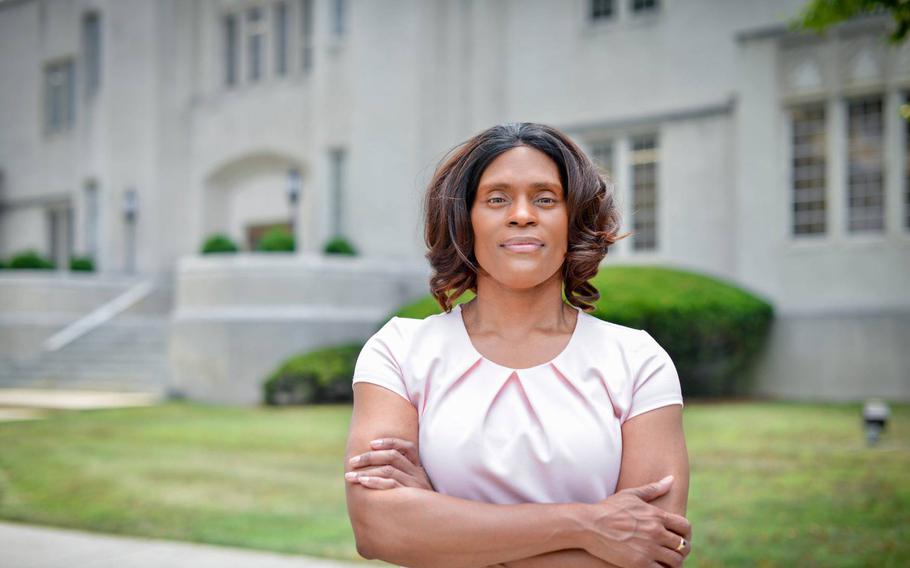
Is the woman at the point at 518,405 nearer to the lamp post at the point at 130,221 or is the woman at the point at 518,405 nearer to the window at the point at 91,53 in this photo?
the lamp post at the point at 130,221

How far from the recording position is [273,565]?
198 inches

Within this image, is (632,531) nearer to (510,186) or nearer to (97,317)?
(510,186)

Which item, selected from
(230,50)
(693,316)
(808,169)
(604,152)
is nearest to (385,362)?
(693,316)

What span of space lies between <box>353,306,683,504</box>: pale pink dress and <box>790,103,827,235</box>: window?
13308 millimetres

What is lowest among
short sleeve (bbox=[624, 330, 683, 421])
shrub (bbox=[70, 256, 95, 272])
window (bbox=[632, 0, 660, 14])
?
short sleeve (bbox=[624, 330, 683, 421])

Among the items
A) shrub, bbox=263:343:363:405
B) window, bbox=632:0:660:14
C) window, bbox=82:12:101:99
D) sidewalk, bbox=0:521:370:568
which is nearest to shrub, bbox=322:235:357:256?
shrub, bbox=263:343:363:405

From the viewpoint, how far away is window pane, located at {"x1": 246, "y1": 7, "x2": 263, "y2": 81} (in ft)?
72.2

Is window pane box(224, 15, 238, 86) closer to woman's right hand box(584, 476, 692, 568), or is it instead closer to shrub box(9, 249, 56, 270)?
shrub box(9, 249, 56, 270)

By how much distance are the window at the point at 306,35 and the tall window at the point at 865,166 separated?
12.1m

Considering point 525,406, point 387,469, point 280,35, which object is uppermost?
point 280,35

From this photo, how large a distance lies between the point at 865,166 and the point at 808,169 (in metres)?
0.84

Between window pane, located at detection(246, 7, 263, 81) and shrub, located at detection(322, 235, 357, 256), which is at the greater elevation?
window pane, located at detection(246, 7, 263, 81)

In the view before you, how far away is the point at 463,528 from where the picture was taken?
196 centimetres

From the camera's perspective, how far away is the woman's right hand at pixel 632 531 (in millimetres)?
1946
